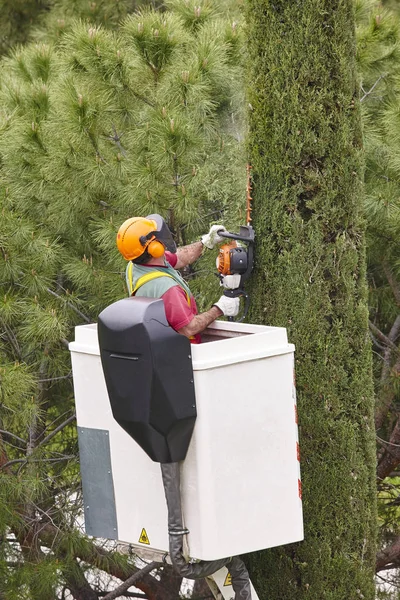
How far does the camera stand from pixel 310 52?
4488 millimetres

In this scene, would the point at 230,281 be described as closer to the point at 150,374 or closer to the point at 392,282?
the point at 150,374

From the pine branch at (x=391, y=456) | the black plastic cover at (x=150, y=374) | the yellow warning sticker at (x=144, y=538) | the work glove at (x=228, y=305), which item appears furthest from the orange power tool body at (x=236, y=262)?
the pine branch at (x=391, y=456)

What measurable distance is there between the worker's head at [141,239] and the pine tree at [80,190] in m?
0.94

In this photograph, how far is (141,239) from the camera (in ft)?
13.2

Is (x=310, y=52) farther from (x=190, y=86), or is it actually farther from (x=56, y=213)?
(x=56, y=213)

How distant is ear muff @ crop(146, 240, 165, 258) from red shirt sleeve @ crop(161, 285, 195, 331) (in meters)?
0.25

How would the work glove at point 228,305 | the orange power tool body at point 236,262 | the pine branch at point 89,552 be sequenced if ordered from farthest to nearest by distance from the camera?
1. the pine branch at point 89,552
2. the orange power tool body at point 236,262
3. the work glove at point 228,305

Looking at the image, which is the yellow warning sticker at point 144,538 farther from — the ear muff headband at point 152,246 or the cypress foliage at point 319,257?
the ear muff headband at point 152,246

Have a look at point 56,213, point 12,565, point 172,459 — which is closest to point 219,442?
point 172,459

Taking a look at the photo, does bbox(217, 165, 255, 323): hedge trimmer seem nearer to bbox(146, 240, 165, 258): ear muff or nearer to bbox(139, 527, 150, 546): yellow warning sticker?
bbox(146, 240, 165, 258): ear muff

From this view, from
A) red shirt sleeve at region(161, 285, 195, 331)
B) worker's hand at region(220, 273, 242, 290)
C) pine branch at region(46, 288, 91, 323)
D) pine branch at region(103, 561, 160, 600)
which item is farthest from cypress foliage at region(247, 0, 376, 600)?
pine branch at region(103, 561, 160, 600)

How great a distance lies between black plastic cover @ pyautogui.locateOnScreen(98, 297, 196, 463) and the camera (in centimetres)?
369

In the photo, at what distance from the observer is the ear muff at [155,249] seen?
13.3 ft

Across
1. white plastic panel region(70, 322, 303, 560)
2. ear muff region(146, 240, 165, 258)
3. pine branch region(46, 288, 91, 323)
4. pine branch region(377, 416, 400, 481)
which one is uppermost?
ear muff region(146, 240, 165, 258)
